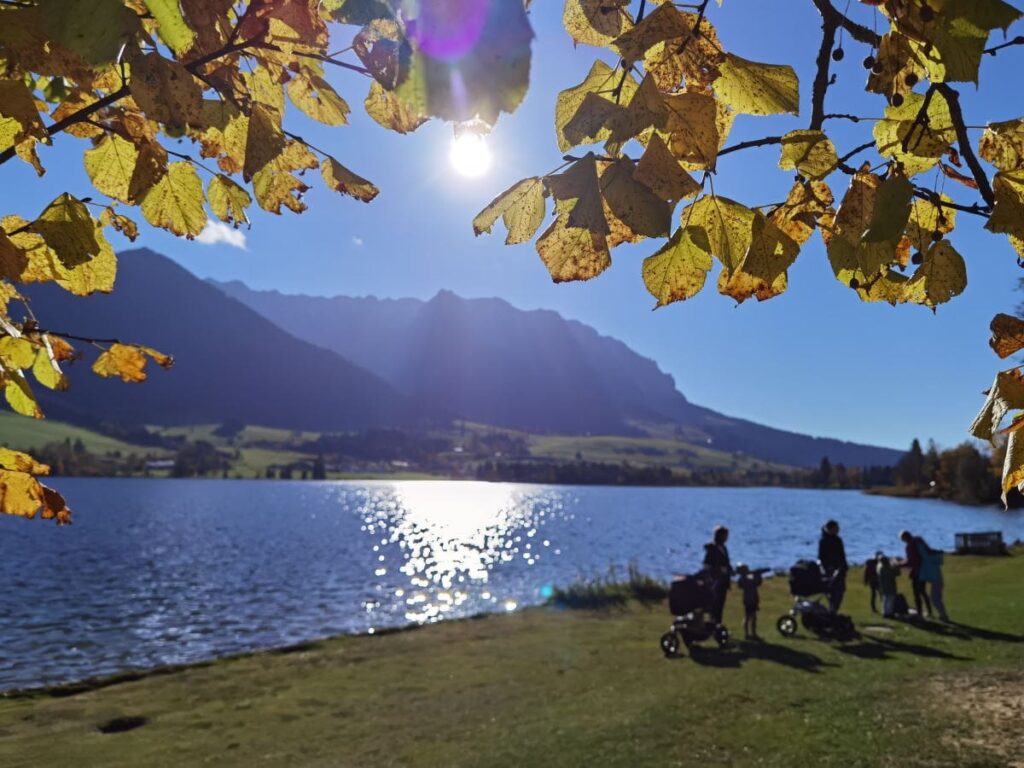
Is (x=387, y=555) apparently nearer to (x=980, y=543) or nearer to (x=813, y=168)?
(x=980, y=543)

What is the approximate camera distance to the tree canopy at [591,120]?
2.79 feet

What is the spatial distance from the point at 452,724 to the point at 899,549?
68173 millimetres

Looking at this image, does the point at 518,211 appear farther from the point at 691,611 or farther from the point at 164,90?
the point at 691,611

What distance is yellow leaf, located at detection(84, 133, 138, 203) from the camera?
1.69m

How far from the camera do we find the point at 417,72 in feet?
2.36

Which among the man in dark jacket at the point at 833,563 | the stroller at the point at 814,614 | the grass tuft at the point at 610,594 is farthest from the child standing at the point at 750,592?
the grass tuft at the point at 610,594

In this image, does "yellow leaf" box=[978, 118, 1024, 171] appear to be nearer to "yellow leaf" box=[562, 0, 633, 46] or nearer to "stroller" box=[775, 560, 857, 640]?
"yellow leaf" box=[562, 0, 633, 46]

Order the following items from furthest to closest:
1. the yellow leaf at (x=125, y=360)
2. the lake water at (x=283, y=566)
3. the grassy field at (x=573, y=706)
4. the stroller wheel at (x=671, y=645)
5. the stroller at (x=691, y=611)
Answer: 1. the lake water at (x=283, y=566)
2. the stroller wheel at (x=671, y=645)
3. the stroller at (x=691, y=611)
4. the grassy field at (x=573, y=706)
5. the yellow leaf at (x=125, y=360)

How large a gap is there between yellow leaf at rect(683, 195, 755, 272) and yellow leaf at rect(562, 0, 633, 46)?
14.9 inches

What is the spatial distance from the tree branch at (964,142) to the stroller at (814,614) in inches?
651

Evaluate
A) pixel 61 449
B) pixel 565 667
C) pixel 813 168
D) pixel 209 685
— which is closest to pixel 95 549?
pixel 209 685

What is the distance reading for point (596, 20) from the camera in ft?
4.15

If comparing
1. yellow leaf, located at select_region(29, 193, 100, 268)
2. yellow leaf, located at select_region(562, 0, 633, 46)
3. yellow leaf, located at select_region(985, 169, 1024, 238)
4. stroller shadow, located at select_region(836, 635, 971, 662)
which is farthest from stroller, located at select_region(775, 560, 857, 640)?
yellow leaf, located at select_region(29, 193, 100, 268)

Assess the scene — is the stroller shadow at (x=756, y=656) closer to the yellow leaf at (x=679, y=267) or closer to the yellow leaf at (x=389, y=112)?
the yellow leaf at (x=679, y=267)
